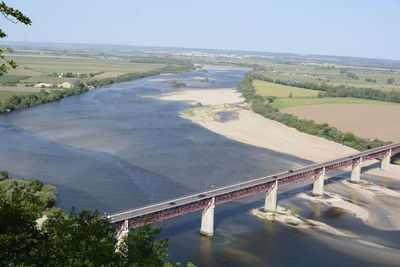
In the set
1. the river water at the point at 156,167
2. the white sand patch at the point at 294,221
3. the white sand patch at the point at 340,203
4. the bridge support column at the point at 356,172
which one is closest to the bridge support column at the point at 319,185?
the white sand patch at the point at 340,203

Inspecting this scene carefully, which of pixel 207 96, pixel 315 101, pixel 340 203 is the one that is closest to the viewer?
pixel 340 203

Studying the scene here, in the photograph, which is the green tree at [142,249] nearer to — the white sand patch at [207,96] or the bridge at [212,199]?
the bridge at [212,199]

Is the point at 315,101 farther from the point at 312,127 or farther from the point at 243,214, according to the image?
the point at 243,214

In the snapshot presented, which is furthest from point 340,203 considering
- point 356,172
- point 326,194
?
point 356,172

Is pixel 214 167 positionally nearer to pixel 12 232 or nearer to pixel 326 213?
pixel 326 213

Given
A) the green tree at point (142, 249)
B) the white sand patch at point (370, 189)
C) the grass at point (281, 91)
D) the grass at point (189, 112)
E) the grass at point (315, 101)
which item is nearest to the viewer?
the green tree at point (142, 249)

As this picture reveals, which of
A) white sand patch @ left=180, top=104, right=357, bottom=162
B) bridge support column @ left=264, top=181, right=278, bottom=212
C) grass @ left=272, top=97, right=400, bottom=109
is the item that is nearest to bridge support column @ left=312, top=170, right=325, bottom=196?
bridge support column @ left=264, top=181, right=278, bottom=212
